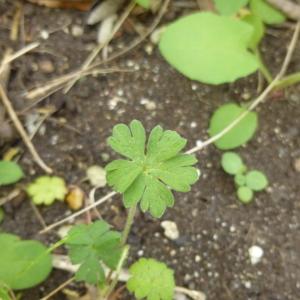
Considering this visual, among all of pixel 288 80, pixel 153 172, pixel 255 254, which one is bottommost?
pixel 255 254

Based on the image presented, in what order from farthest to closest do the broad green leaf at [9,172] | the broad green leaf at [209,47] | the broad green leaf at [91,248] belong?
the broad green leaf at [209,47] < the broad green leaf at [9,172] < the broad green leaf at [91,248]

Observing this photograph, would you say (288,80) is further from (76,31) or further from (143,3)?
(76,31)

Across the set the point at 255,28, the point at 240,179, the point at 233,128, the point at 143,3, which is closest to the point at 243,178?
the point at 240,179

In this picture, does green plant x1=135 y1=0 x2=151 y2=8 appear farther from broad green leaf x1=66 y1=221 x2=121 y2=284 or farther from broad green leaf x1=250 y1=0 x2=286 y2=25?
broad green leaf x1=66 y1=221 x2=121 y2=284

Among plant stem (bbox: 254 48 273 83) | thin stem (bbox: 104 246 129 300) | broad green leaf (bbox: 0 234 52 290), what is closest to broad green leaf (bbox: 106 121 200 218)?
thin stem (bbox: 104 246 129 300)

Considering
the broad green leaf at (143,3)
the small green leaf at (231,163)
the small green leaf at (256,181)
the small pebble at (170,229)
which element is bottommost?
the small pebble at (170,229)

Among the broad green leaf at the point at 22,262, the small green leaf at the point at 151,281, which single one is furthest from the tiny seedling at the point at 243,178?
the broad green leaf at the point at 22,262

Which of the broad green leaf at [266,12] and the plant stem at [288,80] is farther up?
the broad green leaf at [266,12]

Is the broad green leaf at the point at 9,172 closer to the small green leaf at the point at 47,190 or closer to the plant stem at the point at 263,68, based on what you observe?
the small green leaf at the point at 47,190
